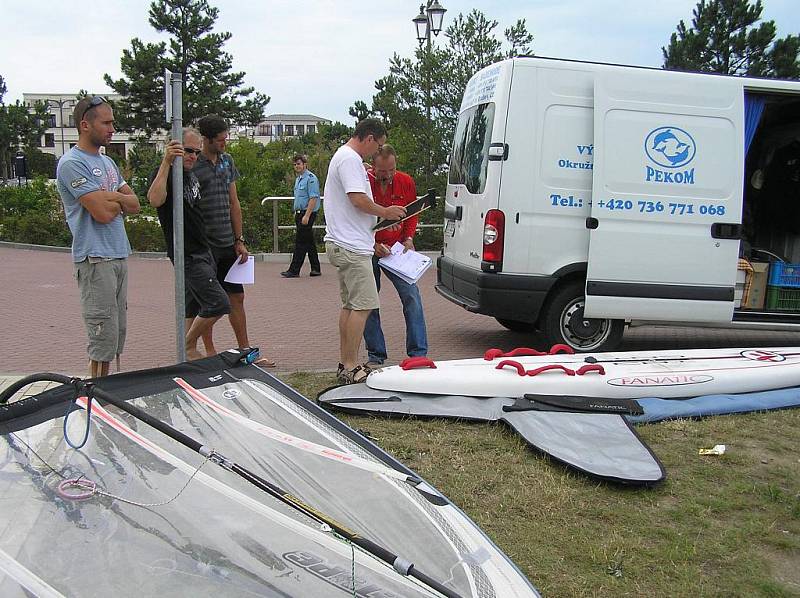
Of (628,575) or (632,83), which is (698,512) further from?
(632,83)

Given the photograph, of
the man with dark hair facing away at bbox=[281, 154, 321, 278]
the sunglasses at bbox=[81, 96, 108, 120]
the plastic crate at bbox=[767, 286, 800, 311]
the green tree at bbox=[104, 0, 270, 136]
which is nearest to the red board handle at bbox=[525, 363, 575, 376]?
the sunglasses at bbox=[81, 96, 108, 120]

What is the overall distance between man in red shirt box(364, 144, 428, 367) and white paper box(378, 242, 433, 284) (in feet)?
0.20

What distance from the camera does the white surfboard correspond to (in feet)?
17.6

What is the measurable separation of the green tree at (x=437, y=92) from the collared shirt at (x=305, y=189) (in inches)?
238

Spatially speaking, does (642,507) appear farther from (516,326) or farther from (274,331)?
(274,331)

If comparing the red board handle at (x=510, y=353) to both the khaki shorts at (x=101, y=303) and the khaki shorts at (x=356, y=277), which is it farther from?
the khaki shorts at (x=101, y=303)

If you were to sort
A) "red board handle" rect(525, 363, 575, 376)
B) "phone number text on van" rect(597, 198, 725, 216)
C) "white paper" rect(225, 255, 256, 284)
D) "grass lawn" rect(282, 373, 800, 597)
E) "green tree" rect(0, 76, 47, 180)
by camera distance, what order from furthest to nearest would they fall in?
"green tree" rect(0, 76, 47, 180) → "phone number text on van" rect(597, 198, 725, 216) → "white paper" rect(225, 255, 256, 284) → "red board handle" rect(525, 363, 575, 376) → "grass lawn" rect(282, 373, 800, 597)

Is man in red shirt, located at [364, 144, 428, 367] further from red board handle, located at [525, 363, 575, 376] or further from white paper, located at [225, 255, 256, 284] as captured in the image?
red board handle, located at [525, 363, 575, 376]

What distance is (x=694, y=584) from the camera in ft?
10.4

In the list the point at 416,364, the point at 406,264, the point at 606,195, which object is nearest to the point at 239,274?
the point at 406,264

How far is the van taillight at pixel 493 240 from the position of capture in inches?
268

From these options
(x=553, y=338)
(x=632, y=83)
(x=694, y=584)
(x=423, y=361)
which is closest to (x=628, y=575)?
(x=694, y=584)

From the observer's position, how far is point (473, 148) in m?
7.38

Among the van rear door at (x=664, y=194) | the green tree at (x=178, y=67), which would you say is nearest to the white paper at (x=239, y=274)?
the van rear door at (x=664, y=194)
